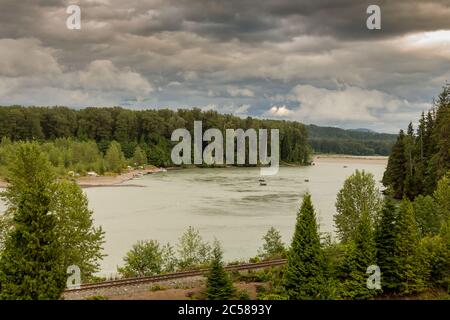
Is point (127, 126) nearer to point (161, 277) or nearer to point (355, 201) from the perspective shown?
point (355, 201)

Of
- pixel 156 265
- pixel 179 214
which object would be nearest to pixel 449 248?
pixel 156 265

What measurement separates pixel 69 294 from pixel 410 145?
210 feet

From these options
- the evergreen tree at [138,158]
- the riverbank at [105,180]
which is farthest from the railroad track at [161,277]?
the evergreen tree at [138,158]

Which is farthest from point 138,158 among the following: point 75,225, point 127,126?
point 75,225

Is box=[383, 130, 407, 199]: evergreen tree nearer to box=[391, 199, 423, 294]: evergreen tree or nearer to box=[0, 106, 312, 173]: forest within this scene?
box=[391, 199, 423, 294]: evergreen tree

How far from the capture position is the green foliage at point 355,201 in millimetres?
34469

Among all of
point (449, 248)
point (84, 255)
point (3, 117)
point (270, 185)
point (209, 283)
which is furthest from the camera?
point (3, 117)

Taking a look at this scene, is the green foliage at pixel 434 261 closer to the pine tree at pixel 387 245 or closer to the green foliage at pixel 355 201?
the pine tree at pixel 387 245

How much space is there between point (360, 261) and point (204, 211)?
3743cm

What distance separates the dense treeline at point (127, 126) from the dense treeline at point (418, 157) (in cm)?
7981

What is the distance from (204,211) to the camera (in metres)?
59.3

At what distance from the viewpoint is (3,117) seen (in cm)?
13375

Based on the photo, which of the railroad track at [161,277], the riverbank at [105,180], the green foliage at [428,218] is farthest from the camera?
the riverbank at [105,180]
